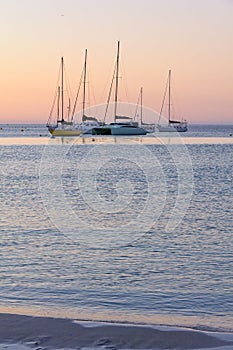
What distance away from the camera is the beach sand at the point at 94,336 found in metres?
8.22

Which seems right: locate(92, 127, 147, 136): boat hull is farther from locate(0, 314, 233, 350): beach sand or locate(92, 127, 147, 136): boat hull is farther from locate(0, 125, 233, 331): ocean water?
locate(0, 314, 233, 350): beach sand

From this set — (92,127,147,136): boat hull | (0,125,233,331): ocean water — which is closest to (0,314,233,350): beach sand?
(0,125,233,331): ocean water

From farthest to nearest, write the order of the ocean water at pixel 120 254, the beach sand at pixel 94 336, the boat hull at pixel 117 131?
1. the boat hull at pixel 117 131
2. the ocean water at pixel 120 254
3. the beach sand at pixel 94 336

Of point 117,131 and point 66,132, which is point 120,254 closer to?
point 117,131

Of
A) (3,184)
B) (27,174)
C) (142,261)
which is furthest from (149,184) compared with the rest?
(142,261)

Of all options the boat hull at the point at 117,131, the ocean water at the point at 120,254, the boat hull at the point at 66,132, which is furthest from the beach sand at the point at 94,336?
the boat hull at the point at 66,132

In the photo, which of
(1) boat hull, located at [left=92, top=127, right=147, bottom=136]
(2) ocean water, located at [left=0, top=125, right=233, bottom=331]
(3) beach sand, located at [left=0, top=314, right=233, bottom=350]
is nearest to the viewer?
(3) beach sand, located at [left=0, top=314, right=233, bottom=350]

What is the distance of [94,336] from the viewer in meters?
8.62

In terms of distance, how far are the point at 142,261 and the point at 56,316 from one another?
15.8 feet

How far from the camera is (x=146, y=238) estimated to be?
1766cm

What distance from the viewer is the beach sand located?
8.22 metres

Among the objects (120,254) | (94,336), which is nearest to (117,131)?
(120,254)

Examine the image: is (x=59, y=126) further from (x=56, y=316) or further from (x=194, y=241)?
(x=56, y=316)

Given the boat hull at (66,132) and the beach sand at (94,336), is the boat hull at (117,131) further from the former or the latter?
the beach sand at (94,336)
